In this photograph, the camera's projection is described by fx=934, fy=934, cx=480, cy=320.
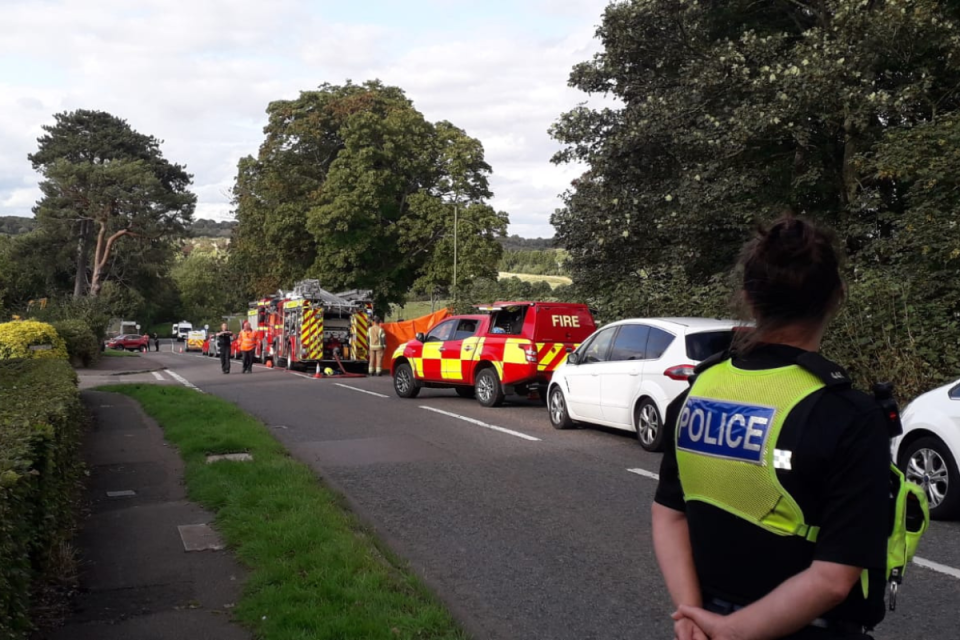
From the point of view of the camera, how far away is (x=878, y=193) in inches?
702

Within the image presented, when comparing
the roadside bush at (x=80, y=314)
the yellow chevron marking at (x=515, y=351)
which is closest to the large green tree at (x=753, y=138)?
the yellow chevron marking at (x=515, y=351)

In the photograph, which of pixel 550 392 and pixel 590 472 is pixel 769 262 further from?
pixel 550 392

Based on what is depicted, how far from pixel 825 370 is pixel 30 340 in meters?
25.6

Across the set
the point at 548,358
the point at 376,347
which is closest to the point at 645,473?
the point at 548,358

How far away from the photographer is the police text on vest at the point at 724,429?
1.99m

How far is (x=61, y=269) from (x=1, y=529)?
207 ft

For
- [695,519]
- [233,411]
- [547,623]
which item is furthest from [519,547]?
[233,411]

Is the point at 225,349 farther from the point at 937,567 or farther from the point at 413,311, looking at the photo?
the point at 413,311

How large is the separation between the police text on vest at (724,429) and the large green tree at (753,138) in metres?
12.3

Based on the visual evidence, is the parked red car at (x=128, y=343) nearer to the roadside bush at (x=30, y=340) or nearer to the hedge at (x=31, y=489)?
the roadside bush at (x=30, y=340)

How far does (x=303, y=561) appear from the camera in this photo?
580 centimetres

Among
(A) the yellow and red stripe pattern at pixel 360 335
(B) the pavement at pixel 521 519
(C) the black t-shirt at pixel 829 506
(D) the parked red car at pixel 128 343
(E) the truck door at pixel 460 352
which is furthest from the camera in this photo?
Result: (D) the parked red car at pixel 128 343

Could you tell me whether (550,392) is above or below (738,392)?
below

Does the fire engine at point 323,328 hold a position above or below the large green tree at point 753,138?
below
